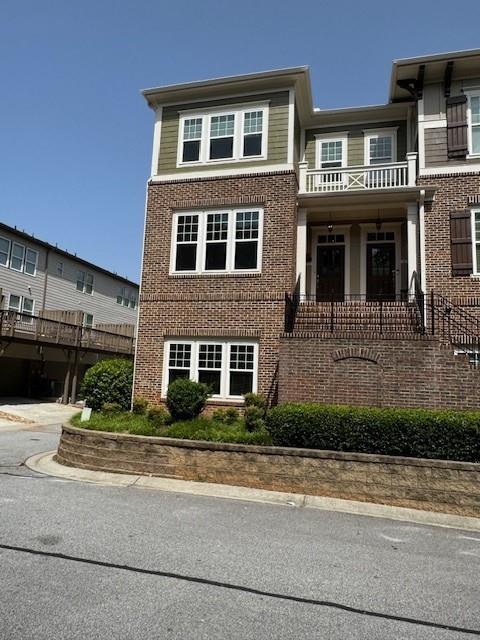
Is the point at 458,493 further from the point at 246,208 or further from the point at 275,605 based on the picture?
the point at 246,208

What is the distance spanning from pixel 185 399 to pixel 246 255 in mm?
4516

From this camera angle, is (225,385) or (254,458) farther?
(225,385)

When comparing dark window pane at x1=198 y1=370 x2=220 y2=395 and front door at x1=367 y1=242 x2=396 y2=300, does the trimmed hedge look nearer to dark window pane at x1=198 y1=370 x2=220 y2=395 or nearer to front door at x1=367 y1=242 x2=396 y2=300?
dark window pane at x1=198 y1=370 x2=220 y2=395

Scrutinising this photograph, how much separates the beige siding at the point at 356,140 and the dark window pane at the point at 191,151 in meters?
3.94

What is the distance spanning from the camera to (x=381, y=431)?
28.6 feet

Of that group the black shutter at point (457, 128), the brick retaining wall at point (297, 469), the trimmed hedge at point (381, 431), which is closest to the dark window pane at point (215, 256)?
the trimmed hedge at point (381, 431)

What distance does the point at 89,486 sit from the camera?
8.85m

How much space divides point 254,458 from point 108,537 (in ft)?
11.8

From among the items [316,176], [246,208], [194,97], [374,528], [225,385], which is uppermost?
[194,97]

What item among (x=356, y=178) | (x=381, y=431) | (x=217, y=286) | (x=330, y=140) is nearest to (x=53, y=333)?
(x=217, y=286)

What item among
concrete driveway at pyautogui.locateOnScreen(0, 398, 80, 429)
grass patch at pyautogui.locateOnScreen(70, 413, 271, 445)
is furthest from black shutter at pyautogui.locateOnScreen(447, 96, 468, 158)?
concrete driveway at pyautogui.locateOnScreen(0, 398, 80, 429)

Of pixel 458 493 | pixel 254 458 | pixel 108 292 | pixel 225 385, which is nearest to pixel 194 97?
pixel 225 385

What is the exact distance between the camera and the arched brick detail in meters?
10.7

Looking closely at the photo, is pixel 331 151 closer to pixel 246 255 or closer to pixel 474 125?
pixel 474 125
